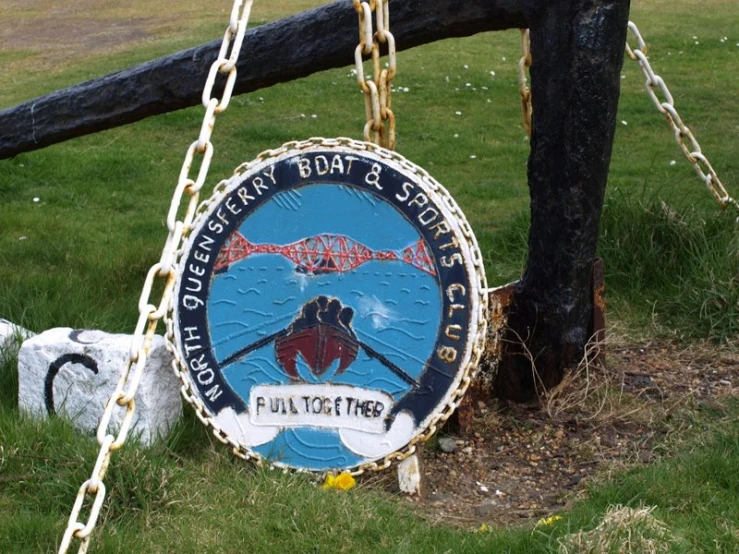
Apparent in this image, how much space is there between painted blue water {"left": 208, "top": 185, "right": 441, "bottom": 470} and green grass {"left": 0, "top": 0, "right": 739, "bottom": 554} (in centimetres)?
22

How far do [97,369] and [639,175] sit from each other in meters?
4.74

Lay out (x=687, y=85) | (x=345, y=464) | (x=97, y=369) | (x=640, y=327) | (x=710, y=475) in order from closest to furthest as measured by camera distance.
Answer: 1. (x=710, y=475)
2. (x=345, y=464)
3. (x=97, y=369)
4. (x=640, y=327)
5. (x=687, y=85)

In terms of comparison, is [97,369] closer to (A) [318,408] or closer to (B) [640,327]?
(A) [318,408]

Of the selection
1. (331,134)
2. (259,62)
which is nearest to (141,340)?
(259,62)

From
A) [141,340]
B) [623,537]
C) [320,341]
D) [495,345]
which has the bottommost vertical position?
[623,537]

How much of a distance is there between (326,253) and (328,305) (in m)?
0.17

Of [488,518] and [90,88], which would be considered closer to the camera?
[488,518]

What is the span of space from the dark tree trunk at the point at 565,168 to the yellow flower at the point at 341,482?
87 centimetres

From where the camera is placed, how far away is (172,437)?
12.4 feet

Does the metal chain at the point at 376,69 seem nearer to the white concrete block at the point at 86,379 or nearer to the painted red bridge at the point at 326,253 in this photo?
the painted red bridge at the point at 326,253

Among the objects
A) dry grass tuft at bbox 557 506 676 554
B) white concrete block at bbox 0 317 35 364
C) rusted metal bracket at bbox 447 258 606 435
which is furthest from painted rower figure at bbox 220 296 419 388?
white concrete block at bbox 0 317 35 364

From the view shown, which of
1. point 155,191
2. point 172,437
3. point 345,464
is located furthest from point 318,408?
point 155,191

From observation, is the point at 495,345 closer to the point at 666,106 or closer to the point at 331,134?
the point at 666,106

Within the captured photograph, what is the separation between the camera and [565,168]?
3.86 metres
